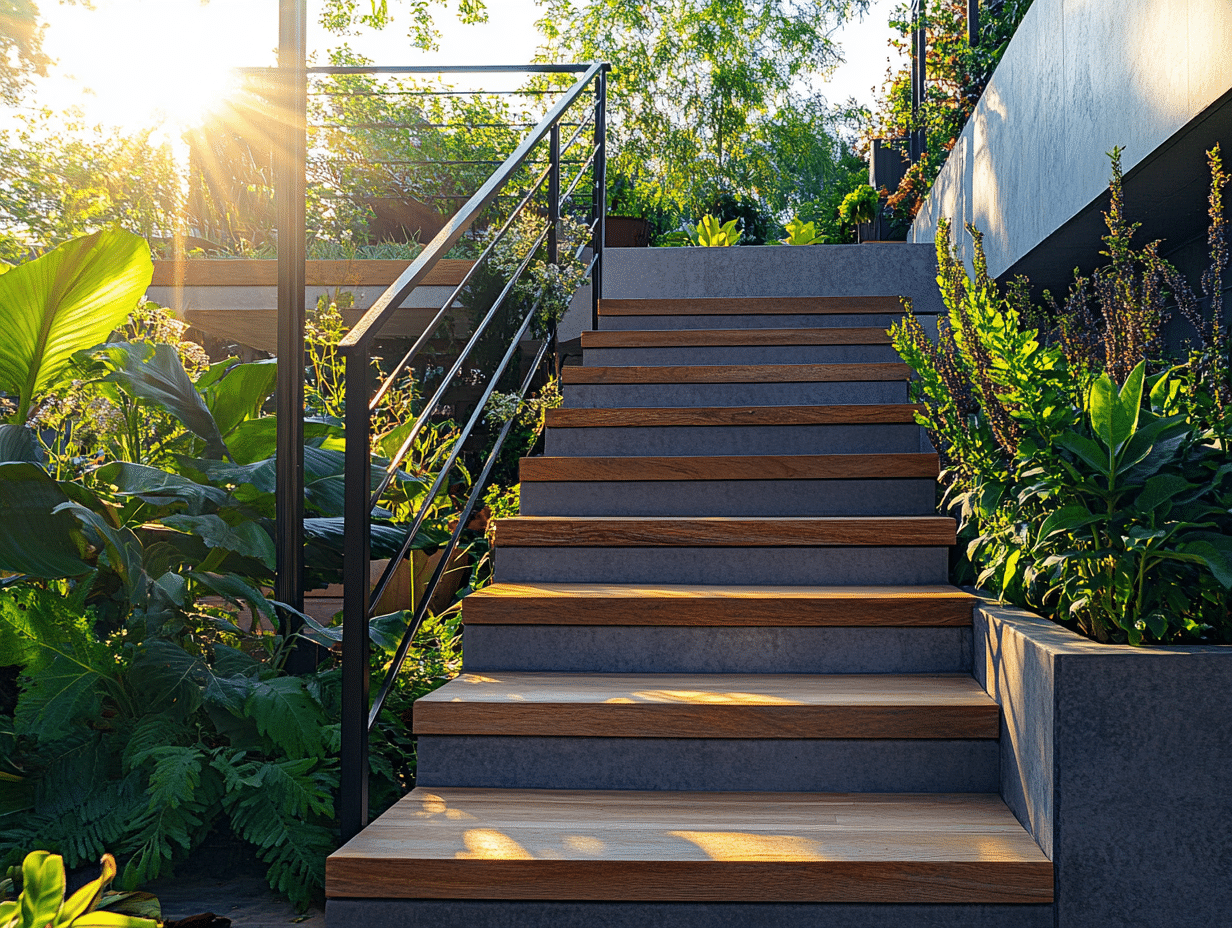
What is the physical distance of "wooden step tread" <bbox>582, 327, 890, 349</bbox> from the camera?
3.59 metres

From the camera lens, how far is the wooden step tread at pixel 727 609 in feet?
6.77

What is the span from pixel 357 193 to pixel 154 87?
5.52 feet

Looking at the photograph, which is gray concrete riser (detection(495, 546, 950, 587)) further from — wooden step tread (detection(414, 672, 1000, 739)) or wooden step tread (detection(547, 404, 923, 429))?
wooden step tread (detection(547, 404, 923, 429))

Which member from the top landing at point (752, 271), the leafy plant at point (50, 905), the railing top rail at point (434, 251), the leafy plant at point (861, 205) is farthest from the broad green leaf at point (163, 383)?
the leafy plant at point (861, 205)

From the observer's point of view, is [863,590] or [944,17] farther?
[944,17]

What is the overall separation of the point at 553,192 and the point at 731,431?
46.6 inches

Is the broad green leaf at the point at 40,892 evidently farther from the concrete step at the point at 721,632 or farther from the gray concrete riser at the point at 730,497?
the gray concrete riser at the point at 730,497

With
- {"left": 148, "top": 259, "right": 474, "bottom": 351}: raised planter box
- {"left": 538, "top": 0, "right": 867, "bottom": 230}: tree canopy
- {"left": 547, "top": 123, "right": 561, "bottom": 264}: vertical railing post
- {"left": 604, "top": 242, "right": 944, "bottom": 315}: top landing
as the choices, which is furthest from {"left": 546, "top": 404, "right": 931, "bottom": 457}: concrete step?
{"left": 538, "top": 0, "right": 867, "bottom": 230}: tree canopy

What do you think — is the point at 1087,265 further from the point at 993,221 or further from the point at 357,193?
the point at 357,193

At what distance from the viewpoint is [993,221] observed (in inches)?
141

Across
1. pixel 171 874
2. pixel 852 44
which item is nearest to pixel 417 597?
pixel 171 874

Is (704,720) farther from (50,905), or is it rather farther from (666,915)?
(50,905)

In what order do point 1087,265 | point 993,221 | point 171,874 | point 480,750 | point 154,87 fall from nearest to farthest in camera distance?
point 171,874 < point 480,750 < point 1087,265 < point 993,221 < point 154,87

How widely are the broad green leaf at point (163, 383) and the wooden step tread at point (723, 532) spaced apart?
0.79 metres
